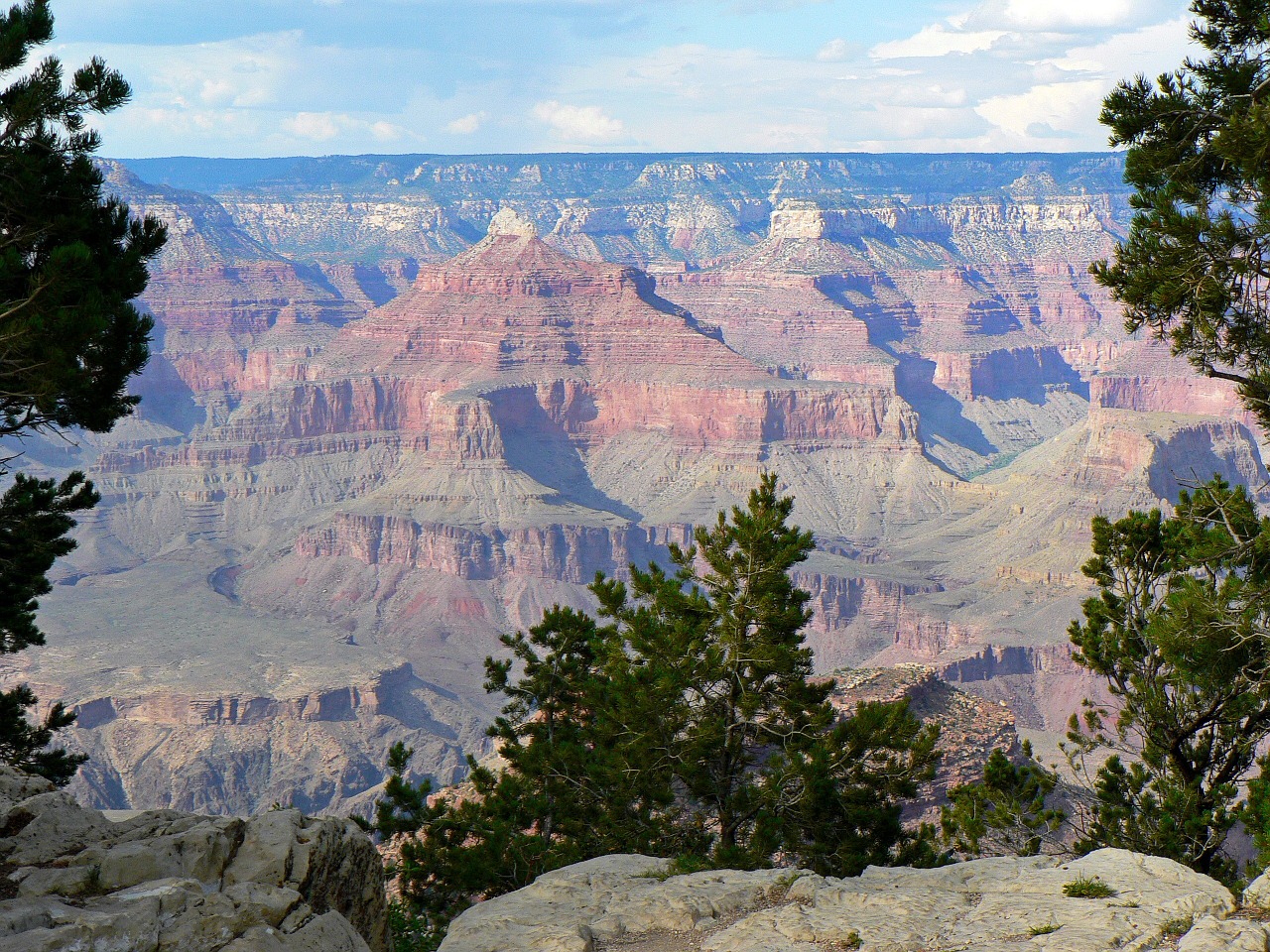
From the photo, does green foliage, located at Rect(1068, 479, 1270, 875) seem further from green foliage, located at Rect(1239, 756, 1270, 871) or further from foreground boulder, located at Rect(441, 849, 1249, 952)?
foreground boulder, located at Rect(441, 849, 1249, 952)

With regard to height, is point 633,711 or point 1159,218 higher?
point 1159,218

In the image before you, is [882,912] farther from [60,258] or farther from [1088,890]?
[60,258]

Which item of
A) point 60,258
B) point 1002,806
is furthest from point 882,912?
point 60,258

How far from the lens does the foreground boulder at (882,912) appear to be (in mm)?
12484

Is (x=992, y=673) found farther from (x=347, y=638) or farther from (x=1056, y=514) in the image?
(x=347, y=638)

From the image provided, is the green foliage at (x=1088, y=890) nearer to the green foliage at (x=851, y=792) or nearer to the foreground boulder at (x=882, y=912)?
the foreground boulder at (x=882, y=912)

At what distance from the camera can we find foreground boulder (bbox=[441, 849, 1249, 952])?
1248 cm

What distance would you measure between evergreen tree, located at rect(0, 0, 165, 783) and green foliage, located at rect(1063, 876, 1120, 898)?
507 inches

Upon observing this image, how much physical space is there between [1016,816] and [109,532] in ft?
548

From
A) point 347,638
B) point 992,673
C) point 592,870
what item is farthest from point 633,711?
point 347,638

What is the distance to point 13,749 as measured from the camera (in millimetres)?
23031

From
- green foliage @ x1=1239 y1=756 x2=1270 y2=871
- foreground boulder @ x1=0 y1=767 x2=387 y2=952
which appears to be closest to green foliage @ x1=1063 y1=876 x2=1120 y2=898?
green foliage @ x1=1239 y1=756 x2=1270 y2=871

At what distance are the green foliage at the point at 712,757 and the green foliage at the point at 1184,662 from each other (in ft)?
12.5

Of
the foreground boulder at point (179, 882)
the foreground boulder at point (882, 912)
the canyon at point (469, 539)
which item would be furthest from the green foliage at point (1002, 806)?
the canyon at point (469, 539)
